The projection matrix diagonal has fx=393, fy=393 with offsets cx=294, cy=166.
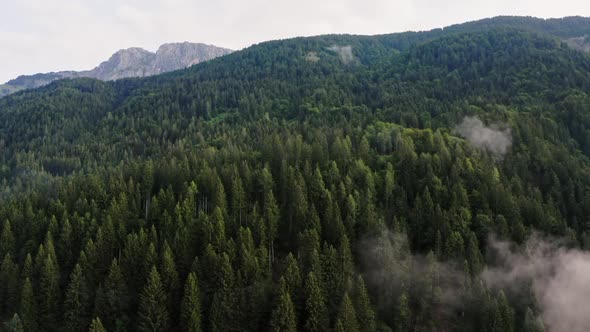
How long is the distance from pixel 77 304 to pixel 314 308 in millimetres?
44127

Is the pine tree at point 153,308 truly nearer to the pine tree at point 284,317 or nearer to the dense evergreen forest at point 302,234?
the dense evergreen forest at point 302,234

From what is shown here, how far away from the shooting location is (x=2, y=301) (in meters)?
79.6

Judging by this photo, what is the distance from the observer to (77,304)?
73.3m

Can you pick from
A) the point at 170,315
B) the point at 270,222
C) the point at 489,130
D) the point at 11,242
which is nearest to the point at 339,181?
the point at 270,222

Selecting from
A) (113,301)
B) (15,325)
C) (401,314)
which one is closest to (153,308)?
(113,301)

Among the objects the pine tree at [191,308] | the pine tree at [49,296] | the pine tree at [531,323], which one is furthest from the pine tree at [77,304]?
the pine tree at [531,323]

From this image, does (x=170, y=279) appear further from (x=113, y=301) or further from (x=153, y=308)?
(x=113, y=301)

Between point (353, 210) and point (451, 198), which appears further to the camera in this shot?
point (451, 198)

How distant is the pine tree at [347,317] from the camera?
220ft

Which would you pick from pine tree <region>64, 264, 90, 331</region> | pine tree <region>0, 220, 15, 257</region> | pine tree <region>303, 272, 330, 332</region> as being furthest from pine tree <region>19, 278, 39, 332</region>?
pine tree <region>303, 272, 330, 332</region>

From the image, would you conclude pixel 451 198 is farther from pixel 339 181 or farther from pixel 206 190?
pixel 206 190

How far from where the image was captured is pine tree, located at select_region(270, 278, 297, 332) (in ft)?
220

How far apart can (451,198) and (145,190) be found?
8474cm

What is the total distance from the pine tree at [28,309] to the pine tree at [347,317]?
2191 inches
